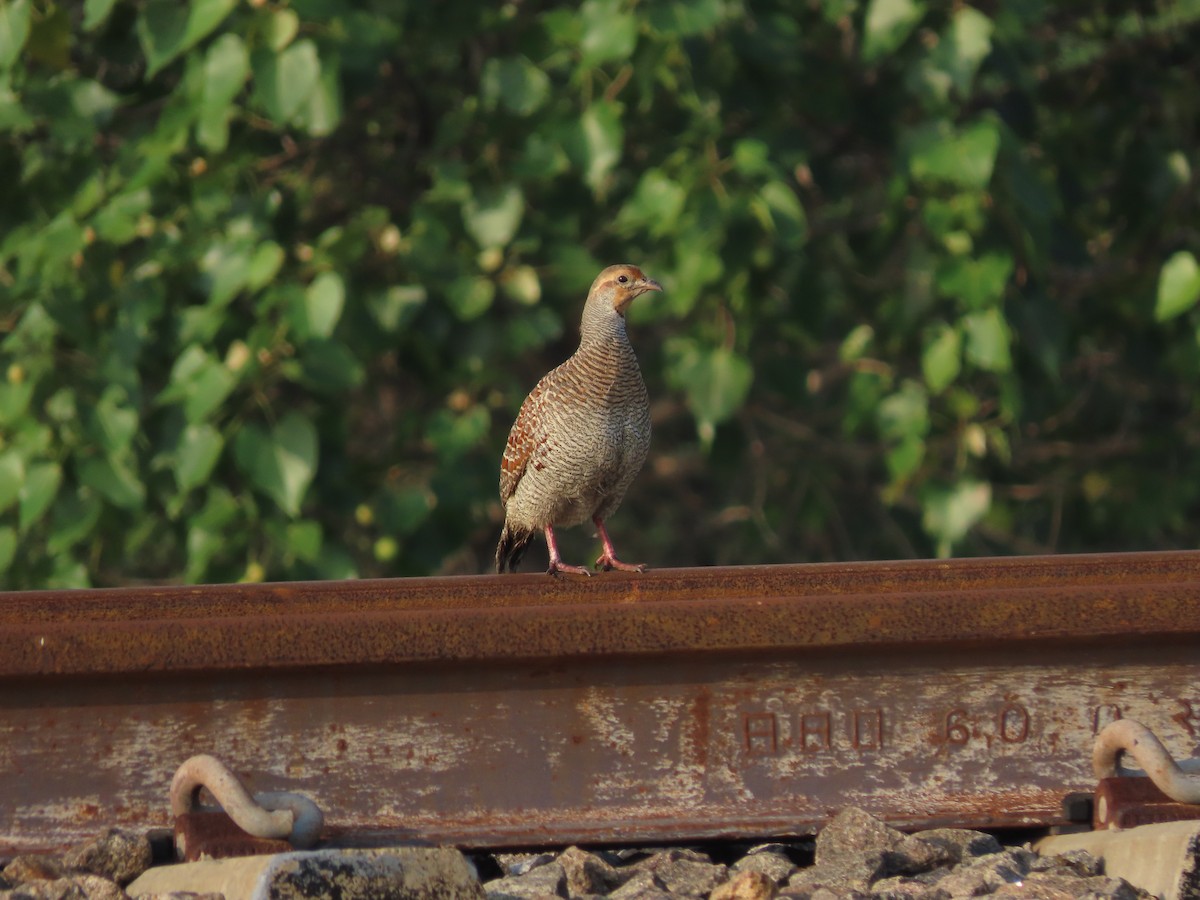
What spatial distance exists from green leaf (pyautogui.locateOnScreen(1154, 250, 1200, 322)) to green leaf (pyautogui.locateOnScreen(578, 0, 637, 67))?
216cm

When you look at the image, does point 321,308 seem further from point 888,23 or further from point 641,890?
point 641,890

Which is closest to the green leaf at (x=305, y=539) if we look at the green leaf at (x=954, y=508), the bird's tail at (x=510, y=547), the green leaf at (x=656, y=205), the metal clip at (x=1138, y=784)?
the bird's tail at (x=510, y=547)

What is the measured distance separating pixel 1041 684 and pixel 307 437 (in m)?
2.93

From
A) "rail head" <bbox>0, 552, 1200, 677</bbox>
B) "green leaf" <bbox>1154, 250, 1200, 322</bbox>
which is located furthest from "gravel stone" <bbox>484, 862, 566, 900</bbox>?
"green leaf" <bbox>1154, 250, 1200, 322</bbox>

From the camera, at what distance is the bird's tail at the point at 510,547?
587 cm

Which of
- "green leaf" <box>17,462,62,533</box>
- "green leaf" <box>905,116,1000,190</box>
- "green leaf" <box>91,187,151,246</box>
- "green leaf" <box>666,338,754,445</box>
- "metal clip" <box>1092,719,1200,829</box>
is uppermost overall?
"green leaf" <box>905,116,1000,190</box>

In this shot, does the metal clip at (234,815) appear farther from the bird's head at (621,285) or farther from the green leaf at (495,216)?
the green leaf at (495,216)

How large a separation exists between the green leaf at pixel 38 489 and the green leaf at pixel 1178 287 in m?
3.98

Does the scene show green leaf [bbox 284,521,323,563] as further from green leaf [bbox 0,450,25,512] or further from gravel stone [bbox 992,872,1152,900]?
gravel stone [bbox 992,872,1152,900]

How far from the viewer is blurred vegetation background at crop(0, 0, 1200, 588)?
5.86 m

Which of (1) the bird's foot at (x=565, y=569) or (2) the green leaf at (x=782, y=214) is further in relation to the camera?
(2) the green leaf at (x=782, y=214)

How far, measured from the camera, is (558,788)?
3.36 m

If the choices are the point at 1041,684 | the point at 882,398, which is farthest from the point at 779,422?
the point at 1041,684

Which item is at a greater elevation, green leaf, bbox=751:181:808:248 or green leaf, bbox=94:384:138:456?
Answer: green leaf, bbox=751:181:808:248
